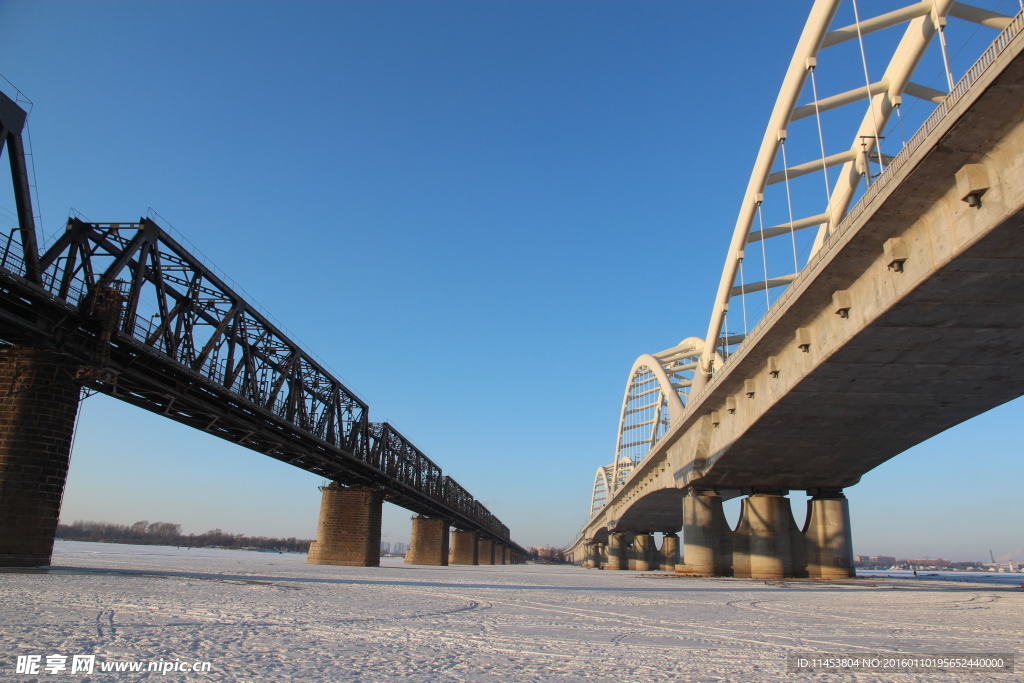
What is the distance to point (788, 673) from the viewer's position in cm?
638

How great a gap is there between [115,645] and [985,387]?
29.5 m

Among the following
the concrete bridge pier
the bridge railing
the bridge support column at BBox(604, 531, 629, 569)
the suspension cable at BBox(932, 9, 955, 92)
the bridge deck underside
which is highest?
the suspension cable at BBox(932, 9, 955, 92)

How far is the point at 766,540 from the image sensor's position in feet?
132

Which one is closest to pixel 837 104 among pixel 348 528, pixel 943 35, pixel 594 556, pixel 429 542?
pixel 943 35

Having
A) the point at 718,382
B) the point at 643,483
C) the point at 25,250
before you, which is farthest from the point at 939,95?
the point at 643,483

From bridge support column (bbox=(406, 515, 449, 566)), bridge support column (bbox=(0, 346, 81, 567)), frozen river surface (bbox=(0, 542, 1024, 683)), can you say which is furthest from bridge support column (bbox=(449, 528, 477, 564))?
frozen river surface (bbox=(0, 542, 1024, 683))

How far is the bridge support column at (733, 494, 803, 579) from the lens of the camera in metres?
39.7

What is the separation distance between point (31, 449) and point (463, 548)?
3787 inches

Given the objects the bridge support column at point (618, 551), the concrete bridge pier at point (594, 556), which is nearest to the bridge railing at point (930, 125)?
the bridge support column at point (618, 551)

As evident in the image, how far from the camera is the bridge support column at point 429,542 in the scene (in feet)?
272

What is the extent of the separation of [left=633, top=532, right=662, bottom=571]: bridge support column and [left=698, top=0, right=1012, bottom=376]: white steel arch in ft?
227

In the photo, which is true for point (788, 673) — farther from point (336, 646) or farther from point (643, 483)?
point (643, 483)

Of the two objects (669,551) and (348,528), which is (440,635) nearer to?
(348,528)

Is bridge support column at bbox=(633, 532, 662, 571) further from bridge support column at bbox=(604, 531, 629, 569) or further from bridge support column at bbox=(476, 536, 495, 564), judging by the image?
bridge support column at bbox=(476, 536, 495, 564)
